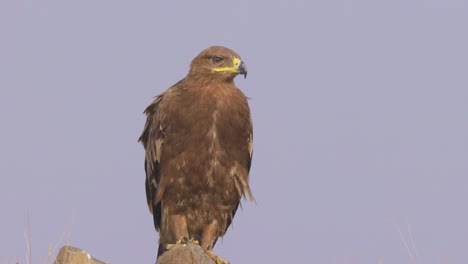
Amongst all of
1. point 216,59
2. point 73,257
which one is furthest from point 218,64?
point 73,257

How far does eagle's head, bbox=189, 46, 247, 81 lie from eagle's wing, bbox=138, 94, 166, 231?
0.59 metres

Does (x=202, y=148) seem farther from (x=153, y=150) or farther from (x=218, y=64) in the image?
(x=218, y=64)

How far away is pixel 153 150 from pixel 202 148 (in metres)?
0.67

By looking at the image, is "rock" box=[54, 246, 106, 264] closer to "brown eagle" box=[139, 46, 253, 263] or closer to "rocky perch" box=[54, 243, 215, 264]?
"rocky perch" box=[54, 243, 215, 264]

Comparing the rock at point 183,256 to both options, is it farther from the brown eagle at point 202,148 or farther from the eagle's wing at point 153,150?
the eagle's wing at point 153,150

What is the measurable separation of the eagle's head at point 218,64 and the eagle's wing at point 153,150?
0.59 meters

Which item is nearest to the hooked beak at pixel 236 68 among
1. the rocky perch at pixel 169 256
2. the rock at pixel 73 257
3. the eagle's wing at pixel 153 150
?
the eagle's wing at pixel 153 150

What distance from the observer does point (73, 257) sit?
6797 mm

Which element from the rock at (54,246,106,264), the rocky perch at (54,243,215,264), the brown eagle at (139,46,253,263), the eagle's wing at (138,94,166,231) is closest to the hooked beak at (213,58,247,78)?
the brown eagle at (139,46,253,263)

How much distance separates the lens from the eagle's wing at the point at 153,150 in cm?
941

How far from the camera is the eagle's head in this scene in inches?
363

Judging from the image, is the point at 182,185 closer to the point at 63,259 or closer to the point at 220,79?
the point at 220,79

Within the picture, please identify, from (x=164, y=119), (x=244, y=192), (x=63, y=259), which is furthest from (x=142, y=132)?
(x=63, y=259)

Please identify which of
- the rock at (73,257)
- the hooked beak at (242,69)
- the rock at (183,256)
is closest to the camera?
the rock at (73,257)
